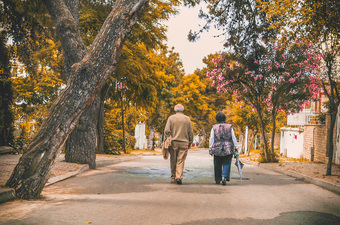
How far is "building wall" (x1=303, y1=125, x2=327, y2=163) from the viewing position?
67.4 feet

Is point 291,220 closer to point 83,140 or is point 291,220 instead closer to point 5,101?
point 83,140

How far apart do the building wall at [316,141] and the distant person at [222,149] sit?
12.4m

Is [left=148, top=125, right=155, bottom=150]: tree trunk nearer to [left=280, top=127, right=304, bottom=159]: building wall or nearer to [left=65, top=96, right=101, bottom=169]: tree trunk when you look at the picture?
[left=280, top=127, right=304, bottom=159]: building wall

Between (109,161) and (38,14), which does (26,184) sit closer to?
(38,14)

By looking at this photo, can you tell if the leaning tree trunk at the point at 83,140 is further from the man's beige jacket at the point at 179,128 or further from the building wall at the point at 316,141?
the building wall at the point at 316,141

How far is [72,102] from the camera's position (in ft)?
23.7

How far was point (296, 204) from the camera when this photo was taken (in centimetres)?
689

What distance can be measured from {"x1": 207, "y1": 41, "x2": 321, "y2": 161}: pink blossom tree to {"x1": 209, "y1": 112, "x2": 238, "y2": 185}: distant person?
9.03 meters

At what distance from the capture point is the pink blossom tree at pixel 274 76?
17.9 meters

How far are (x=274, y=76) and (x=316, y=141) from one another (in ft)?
19.0

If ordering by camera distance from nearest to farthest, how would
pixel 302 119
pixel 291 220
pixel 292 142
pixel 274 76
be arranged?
pixel 291 220 < pixel 274 76 < pixel 302 119 < pixel 292 142

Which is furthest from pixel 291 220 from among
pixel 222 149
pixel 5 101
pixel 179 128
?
pixel 5 101

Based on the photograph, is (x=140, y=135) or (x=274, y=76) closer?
(x=274, y=76)

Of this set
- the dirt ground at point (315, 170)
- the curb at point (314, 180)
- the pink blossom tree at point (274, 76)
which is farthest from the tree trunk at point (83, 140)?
the pink blossom tree at point (274, 76)
